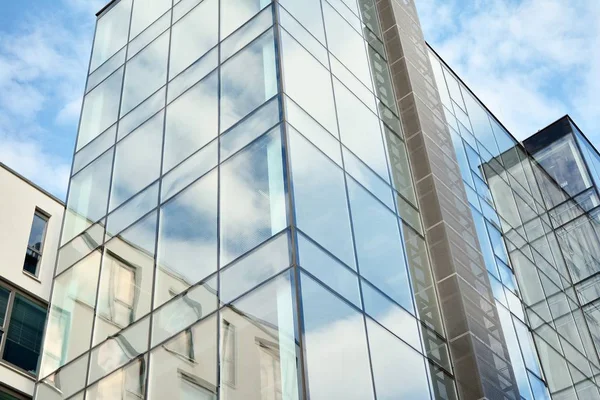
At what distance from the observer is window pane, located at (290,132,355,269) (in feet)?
57.3

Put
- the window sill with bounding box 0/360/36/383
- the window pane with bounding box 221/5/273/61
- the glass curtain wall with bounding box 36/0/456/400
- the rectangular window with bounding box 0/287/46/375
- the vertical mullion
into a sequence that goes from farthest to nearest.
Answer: the rectangular window with bounding box 0/287/46/375 < the window sill with bounding box 0/360/36/383 < the window pane with bounding box 221/5/273/61 < the glass curtain wall with bounding box 36/0/456/400 < the vertical mullion

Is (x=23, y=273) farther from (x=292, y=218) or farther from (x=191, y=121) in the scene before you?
(x=292, y=218)

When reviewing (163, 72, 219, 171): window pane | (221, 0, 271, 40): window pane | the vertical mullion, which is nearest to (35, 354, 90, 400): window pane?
(163, 72, 219, 171): window pane

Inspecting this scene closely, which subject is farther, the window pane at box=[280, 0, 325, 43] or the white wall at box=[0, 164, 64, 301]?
the white wall at box=[0, 164, 64, 301]

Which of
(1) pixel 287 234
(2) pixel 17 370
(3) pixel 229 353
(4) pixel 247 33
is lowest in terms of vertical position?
(3) pixel 229 353

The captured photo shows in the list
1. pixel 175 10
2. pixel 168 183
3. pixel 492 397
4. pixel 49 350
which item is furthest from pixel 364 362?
pixel 175 10

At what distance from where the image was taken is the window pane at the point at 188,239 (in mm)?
18328

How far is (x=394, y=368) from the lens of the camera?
56.9ft

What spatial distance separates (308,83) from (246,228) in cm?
481

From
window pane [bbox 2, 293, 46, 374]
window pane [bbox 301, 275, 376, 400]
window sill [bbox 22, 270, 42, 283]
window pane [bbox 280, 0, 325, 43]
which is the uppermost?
window pane [bbox 280, 0, 325, 43]

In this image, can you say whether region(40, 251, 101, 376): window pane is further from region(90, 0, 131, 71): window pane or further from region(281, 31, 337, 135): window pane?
region(90, 0, 131, 71): window pane

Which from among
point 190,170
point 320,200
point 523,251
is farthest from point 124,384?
point 523,251

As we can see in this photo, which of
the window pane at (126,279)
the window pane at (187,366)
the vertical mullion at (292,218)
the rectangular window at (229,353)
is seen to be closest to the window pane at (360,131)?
the vertical mullion at (292,218)

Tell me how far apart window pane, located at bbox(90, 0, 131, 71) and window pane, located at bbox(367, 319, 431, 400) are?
49.1 ft
